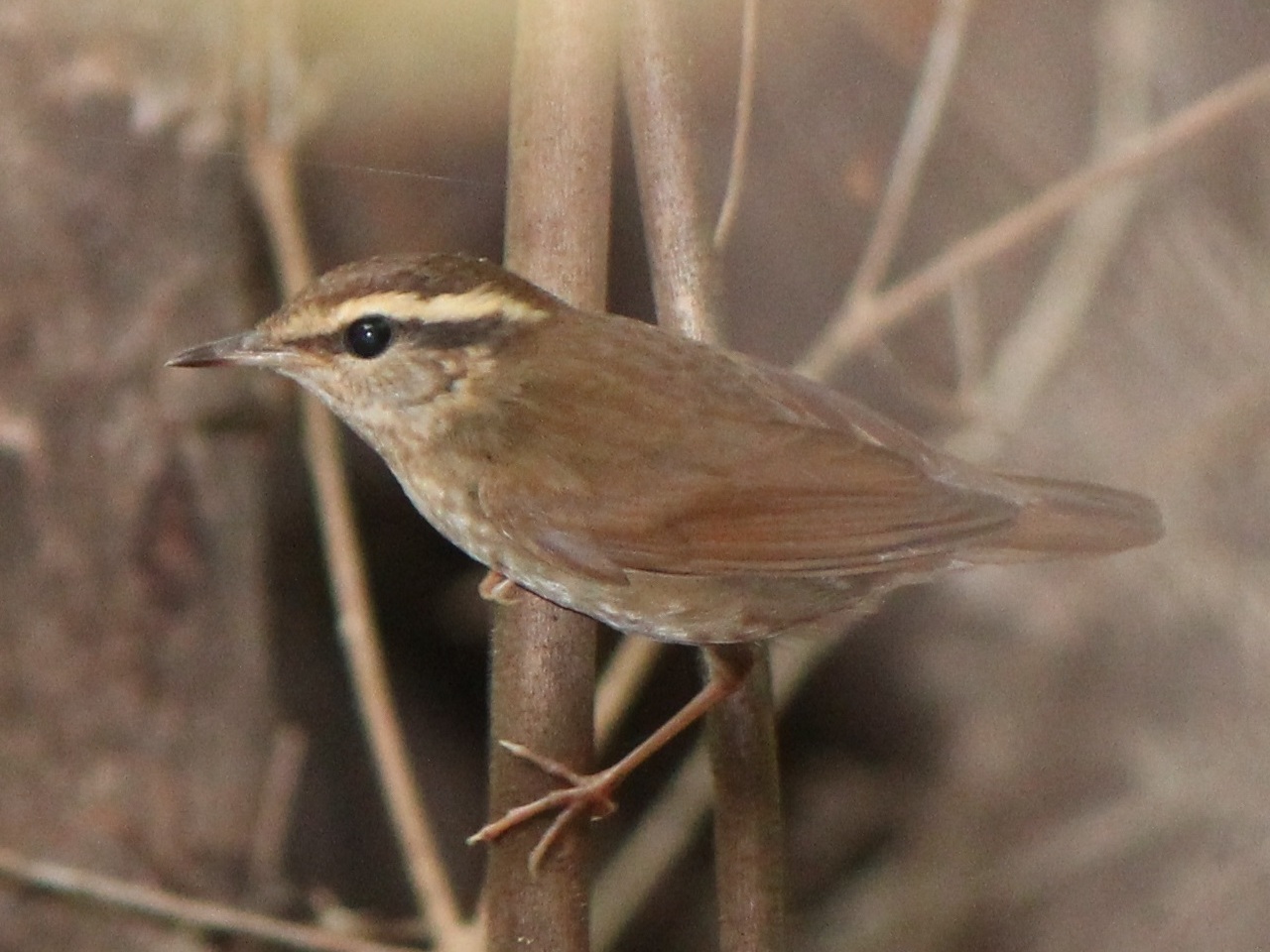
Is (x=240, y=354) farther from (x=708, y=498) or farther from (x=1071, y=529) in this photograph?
(x=1071, y=529)

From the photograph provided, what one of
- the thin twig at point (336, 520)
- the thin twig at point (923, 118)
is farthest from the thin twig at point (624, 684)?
the thin twig at point (923, 118)

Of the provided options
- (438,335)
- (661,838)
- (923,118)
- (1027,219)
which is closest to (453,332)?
(438,335)

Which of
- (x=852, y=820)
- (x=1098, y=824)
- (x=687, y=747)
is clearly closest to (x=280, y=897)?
(x=687, y=747)

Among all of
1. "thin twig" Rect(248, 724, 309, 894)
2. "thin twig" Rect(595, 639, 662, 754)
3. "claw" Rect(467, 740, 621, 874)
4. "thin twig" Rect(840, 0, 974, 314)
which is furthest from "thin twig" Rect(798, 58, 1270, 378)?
"thin twig" Rect(248, 724, 309, 894)

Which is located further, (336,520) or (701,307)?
(336,520)

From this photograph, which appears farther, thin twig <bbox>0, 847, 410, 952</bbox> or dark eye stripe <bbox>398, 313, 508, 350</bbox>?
thin twig <bbox>0, 847, 410, 952</bbox>

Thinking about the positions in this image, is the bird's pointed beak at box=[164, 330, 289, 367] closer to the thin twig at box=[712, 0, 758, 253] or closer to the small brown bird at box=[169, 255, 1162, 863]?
the small brown bird at box=[169, 255, 1162, 863]

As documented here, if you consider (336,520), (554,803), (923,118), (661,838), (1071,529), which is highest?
(923,118)

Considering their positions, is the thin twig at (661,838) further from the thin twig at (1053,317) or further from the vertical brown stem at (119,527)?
the vertical brown stem at (119,527)
